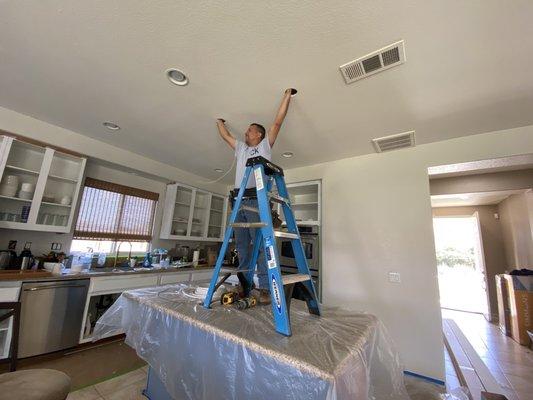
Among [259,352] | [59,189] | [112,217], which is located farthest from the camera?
[112,217]

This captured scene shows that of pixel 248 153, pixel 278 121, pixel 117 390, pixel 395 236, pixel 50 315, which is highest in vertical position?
pixel 278 121

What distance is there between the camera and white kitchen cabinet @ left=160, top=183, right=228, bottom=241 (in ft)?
12.8

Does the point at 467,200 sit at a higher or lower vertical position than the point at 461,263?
higher

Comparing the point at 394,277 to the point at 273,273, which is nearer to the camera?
the point at 273,273

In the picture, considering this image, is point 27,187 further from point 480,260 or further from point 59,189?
point 480,260

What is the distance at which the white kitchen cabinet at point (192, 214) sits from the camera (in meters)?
3.91

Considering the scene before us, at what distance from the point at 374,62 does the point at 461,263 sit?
269 inches

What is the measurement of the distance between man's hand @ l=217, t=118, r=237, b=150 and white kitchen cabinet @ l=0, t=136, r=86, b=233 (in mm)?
1973

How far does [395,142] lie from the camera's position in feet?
8.89

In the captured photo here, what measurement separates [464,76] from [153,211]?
170 inches

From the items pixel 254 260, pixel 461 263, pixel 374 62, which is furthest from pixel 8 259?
pixel 461 263

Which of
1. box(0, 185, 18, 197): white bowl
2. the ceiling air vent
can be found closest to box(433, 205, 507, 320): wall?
the ceiling air vent

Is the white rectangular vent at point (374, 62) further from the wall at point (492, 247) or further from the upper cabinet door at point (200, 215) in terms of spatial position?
the wall at point (492, 247)

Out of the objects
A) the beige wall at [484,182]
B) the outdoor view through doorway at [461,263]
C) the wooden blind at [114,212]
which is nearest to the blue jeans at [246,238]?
the wooden blind at [114,212]
